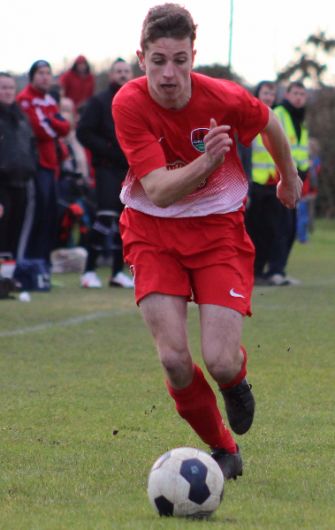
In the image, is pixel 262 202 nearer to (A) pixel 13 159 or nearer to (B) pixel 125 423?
(A) pixel 13 159

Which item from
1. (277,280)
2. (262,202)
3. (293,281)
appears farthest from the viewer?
(293,281)

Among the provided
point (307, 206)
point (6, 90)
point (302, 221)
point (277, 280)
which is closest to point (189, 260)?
point (6, 90)

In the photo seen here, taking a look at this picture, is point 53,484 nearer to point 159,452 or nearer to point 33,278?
point 159,452

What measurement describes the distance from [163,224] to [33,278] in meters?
8.35

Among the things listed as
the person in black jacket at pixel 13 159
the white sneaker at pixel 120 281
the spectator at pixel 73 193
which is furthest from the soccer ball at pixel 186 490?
the spectator at pixel 73 193

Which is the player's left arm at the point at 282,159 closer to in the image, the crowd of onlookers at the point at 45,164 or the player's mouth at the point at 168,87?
the player's mouth at the point at 168,87

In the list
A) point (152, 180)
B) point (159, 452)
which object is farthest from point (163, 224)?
point (159, 452)

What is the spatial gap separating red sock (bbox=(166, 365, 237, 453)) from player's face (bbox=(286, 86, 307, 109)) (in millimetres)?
9599

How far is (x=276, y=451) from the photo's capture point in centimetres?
629

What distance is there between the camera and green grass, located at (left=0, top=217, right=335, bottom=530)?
512 cm

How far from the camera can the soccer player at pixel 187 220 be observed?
18.3ft

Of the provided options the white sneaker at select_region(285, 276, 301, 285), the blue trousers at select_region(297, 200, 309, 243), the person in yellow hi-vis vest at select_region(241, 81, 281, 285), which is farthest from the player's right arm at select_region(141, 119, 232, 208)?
the blue trousers at select_region(297, 200, 309, 243)

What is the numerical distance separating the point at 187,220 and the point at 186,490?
132cm

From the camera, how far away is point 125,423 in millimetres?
6996
